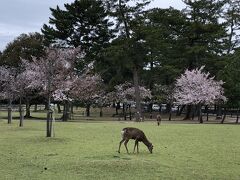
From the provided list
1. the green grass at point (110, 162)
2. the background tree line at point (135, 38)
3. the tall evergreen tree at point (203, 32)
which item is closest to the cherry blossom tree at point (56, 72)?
the background tree line at point (135, 38)

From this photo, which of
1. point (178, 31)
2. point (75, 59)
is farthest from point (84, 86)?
point (178, 31)

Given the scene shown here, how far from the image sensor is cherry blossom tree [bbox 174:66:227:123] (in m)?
59.5

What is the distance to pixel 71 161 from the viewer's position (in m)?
15.4

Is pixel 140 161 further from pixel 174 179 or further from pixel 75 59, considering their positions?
pixel 75 59

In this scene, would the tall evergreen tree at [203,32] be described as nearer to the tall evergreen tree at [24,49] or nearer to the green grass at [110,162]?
the tall evergreen tree at [24,49]

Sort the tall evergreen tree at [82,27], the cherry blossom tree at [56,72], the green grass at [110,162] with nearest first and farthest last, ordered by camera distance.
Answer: the green grass at [110,162] < the cherry blossom tree at [56,72] < the tall evergreen tree at [82,27]

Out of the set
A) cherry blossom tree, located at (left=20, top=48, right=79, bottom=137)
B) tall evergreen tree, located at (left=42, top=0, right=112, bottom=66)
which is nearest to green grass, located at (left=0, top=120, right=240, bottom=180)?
cherry blossom tree, located at (left=20, top=48, right=79, bottom=137)

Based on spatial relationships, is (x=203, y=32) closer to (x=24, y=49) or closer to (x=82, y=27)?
(x=82, y=27)

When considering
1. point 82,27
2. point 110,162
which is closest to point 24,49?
point 82,27

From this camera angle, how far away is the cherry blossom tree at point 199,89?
195 feet

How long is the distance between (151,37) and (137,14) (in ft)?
16.2

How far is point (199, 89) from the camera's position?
200 feet

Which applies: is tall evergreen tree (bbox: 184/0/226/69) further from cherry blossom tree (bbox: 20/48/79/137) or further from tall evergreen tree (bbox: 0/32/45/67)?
tall evergreen tree (bbox: 0/32/45/67)

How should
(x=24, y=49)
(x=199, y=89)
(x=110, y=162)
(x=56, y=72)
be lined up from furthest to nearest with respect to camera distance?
(x=199, y=89)
(x=24, y=49)
(x=56, y=72)
(x=110, y=162)
